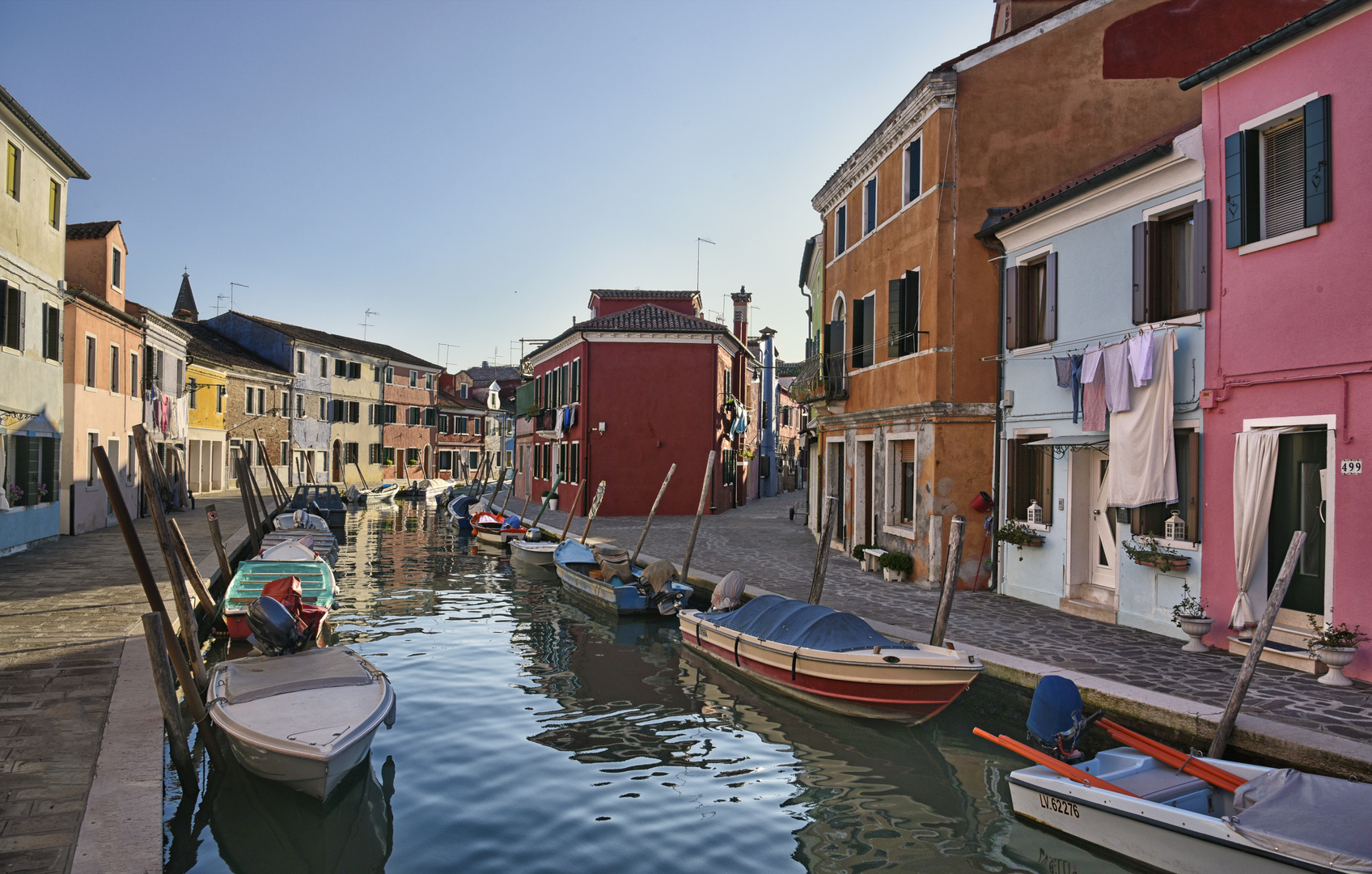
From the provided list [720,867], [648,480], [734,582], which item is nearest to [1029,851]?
[720,867]

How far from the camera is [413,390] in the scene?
193 ft

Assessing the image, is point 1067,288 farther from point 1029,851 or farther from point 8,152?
point 8,152

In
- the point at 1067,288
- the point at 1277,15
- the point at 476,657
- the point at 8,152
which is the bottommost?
the point at 476,657

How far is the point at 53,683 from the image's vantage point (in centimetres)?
825

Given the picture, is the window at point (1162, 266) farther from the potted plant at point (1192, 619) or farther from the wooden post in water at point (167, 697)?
the wooden post in water at point (167, 697)

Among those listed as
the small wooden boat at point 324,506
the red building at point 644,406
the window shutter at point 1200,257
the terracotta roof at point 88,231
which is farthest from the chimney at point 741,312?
the window shutter at point 1200,257

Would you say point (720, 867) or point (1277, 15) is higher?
point (1277, 15)

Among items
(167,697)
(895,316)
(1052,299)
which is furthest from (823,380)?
(167,697)

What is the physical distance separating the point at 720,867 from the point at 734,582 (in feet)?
22.0

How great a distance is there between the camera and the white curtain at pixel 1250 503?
9.36m

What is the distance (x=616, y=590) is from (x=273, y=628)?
278 inches

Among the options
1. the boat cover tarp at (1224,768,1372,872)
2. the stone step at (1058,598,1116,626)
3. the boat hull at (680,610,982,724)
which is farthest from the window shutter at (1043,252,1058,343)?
the boat cover tarp at (1224,768,1372,872)

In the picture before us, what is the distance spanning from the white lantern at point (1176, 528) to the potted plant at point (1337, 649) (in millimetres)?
2182

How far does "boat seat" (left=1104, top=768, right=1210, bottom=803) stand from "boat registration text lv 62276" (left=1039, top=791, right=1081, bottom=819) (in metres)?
0.37
